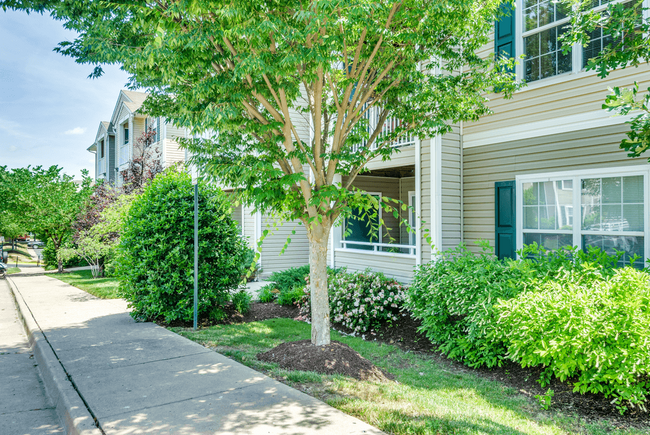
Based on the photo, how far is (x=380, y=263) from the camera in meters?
10.1

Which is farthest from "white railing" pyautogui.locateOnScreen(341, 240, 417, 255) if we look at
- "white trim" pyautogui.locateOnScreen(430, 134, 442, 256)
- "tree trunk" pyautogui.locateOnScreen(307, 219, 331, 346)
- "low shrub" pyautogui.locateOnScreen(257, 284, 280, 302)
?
"tree trunk" pyautogui.locateOnScreen(307, 219, 331, 346)

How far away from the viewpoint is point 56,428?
403cm

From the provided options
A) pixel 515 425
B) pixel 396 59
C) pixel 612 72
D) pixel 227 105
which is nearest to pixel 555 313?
pixel 515 425

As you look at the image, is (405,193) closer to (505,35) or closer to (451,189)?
(451,189)

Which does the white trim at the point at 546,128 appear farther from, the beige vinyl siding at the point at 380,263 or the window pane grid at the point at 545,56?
the beige vinyl siding at the point at 380,263

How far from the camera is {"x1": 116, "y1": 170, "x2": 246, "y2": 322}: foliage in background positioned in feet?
25.3

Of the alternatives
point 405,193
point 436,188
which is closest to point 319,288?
point 436,188

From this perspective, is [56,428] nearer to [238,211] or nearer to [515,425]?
[515,425]

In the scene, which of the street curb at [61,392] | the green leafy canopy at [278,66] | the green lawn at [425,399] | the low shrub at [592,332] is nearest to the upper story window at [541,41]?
the green leafy canopy at [278,66]

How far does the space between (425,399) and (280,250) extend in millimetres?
10804

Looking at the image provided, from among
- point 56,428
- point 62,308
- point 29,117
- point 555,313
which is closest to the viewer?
point 56,428

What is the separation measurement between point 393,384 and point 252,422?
6.46 ft

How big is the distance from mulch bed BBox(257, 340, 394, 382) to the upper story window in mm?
5331

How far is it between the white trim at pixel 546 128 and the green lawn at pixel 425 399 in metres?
4.38
